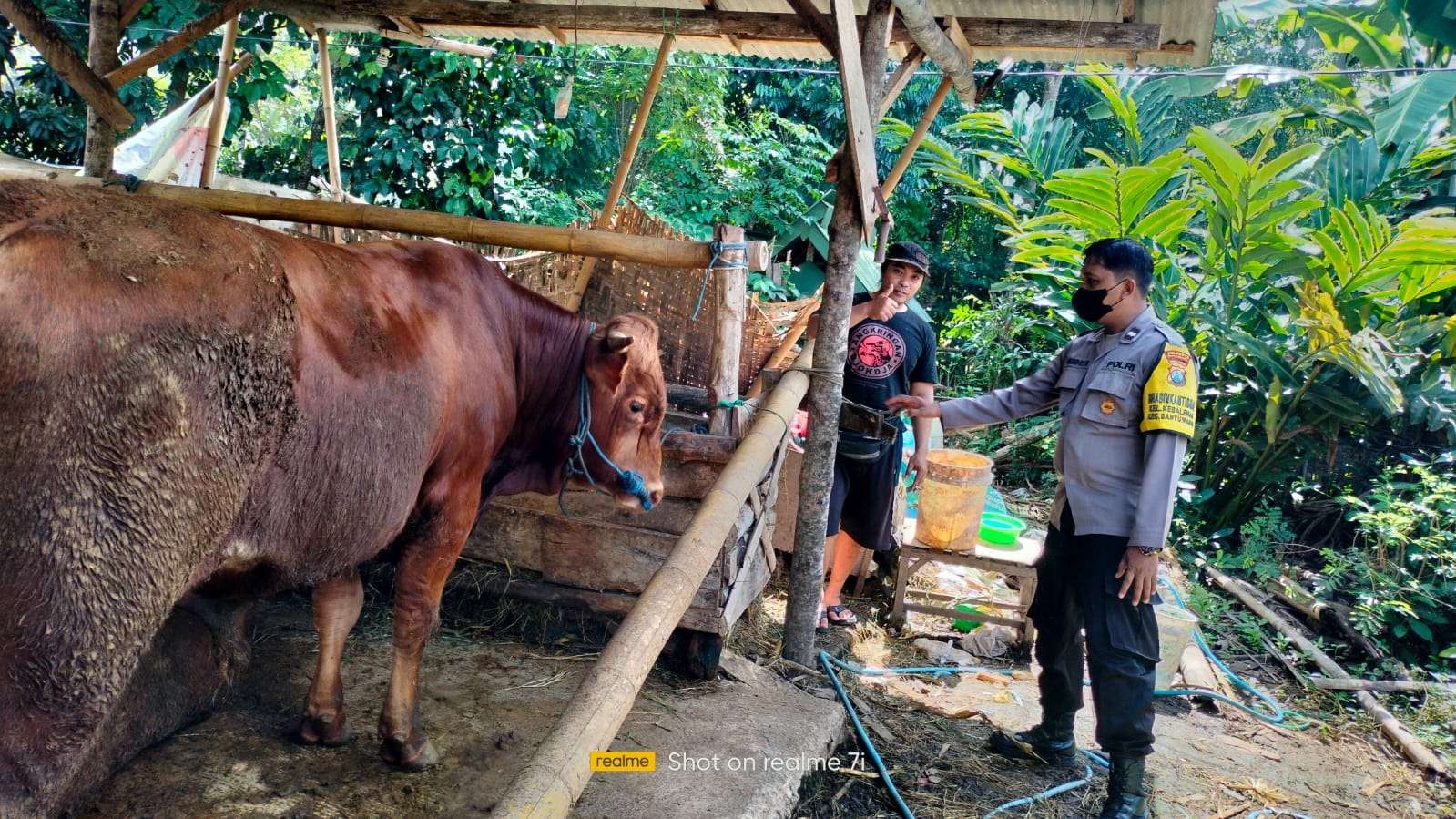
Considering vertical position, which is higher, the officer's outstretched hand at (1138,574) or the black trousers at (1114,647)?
the officer's outstretched hand at (1138,574)

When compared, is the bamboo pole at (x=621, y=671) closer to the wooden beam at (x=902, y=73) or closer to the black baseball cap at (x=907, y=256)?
the black baseball cap at (x=907, y=256)

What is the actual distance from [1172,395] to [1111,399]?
0.24 meters

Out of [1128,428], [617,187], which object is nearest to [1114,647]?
[1128,428]

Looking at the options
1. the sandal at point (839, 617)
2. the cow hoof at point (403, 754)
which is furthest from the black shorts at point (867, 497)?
the cow hoof at point (403, 754)

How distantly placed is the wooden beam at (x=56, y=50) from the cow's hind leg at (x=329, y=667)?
108 inches

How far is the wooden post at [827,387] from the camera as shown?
13.4ft

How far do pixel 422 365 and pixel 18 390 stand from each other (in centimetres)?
112

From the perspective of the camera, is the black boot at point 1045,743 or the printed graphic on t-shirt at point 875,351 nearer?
the black boot at point 1045,743

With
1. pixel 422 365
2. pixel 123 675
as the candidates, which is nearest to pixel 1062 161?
pixel 422 365

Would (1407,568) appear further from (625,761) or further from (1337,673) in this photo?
(625,761)

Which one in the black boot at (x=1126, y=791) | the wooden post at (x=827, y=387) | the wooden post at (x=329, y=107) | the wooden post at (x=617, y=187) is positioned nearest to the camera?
the black boot at (x=1126, y=791)

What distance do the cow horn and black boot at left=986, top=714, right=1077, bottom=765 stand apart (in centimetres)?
247

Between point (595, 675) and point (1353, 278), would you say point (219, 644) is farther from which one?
point (1353, 278)

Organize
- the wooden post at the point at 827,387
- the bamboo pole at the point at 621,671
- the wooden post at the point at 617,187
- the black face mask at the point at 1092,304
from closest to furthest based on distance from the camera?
the bamboo pole at the point at 621,671 → the black face mask at the point at 1092,304 → the wooden post at the point at 827,387 → the wooden post at the point at 617,187
